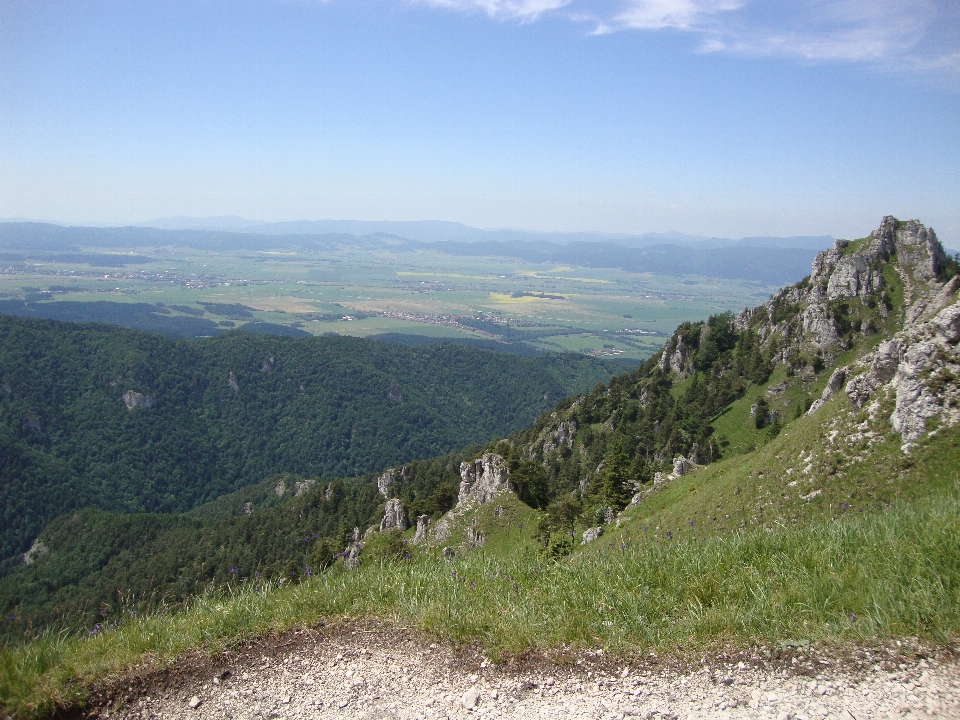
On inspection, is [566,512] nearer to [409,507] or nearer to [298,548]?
[409,507]

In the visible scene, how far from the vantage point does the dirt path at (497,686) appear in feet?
15.2

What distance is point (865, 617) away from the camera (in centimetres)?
525

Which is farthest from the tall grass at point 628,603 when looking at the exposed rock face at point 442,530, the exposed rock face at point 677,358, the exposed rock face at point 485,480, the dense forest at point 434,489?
the exposed rock face at point 677,358

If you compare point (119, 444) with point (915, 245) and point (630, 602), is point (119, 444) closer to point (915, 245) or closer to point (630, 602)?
point (915, 245)

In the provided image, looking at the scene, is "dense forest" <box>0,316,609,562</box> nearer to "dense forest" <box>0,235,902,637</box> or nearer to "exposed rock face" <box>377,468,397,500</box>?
"dense forest" <box>0,235,902,637</box>

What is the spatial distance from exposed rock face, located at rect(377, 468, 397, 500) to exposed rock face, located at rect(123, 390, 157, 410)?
414ft

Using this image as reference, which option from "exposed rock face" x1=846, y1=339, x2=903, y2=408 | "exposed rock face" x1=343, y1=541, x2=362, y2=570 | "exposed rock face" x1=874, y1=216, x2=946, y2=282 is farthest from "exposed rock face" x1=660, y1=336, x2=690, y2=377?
"exposed rock face" x1=343, y1=541, x2=362, y2=570

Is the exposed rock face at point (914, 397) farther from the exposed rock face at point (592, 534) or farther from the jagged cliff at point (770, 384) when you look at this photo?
the exposed rock face at point (592, 534)

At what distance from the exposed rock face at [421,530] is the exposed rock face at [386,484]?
43.1 meters

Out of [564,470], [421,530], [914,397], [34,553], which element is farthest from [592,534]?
[34,553]

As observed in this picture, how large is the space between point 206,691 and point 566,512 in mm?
34617

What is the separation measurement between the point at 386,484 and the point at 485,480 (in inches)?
2145

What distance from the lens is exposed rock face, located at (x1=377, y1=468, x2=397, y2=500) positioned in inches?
3816

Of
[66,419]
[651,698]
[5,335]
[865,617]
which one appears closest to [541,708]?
[651,698]
